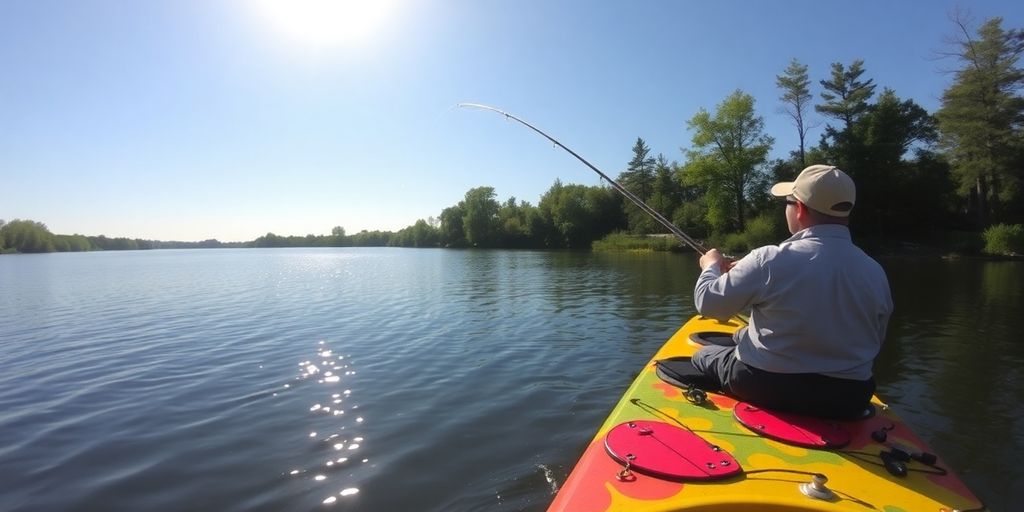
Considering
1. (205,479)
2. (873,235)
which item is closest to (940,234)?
(873,235)

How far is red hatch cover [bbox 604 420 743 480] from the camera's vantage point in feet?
8.99

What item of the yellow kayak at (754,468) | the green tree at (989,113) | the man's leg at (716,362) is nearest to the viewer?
the yellow kayak at (754,468)

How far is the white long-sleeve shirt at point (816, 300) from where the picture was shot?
9.95ft

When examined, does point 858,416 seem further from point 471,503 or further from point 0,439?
point 0,439

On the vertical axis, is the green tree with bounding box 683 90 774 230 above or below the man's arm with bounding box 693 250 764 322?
above

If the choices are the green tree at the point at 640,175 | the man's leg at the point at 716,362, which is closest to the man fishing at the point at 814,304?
the man's leg at the point at 716,362

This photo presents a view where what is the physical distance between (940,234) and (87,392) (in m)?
49.0

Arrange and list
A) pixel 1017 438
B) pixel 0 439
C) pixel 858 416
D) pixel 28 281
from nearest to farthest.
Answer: pixel 858 416 < pixel 1017 438 < pixel 0 439 < pixel 28 281

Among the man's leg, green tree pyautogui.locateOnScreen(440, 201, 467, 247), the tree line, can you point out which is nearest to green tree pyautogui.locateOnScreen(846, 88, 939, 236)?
the tree line

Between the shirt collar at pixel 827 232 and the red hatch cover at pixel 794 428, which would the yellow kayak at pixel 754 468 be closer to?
the red hatch cover at pixel 794 428

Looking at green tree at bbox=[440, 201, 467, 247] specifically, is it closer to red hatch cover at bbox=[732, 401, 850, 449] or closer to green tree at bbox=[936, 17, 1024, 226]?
green tree at bbox=[936, 17, 1024, 226]

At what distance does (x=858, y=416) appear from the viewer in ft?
11.2

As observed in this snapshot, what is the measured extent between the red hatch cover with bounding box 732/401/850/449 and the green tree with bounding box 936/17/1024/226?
41886mm

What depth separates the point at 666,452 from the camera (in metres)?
2.98
